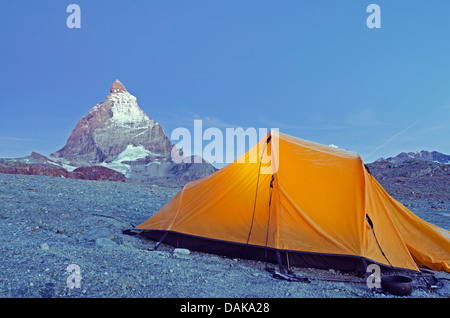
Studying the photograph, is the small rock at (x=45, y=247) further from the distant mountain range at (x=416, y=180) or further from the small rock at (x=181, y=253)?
the distant mountain range at (x=416, y=180)

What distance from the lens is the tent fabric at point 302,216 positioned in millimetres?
6199

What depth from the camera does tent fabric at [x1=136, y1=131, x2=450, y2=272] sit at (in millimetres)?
6199

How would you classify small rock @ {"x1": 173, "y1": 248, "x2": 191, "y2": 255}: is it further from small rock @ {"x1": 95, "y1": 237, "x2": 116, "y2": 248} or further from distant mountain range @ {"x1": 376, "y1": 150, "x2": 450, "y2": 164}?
distant mountain range @ {"x1": 376, "y1": 150, "x2": 450, "y2": 164}

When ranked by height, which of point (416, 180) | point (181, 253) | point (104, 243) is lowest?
point (181, 253)

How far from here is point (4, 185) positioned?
1262cm

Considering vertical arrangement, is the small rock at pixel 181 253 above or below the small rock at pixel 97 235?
below

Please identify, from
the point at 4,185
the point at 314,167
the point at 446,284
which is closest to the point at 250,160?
the point at 314,167

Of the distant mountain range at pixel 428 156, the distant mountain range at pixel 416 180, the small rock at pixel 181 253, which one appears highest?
the distant mountain range at pixel 428 156

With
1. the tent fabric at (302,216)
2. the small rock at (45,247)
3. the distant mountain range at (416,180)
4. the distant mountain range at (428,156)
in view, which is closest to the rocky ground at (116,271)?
the small rock at (45,247)

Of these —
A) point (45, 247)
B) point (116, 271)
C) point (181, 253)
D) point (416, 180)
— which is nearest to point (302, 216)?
point (181, 253)

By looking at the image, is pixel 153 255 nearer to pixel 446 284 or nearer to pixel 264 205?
pixel 264 205

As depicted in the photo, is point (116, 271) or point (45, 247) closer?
point (116, 271)

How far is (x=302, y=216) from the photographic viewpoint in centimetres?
644

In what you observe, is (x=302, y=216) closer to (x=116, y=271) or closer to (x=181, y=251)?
(x=181, y=251)
